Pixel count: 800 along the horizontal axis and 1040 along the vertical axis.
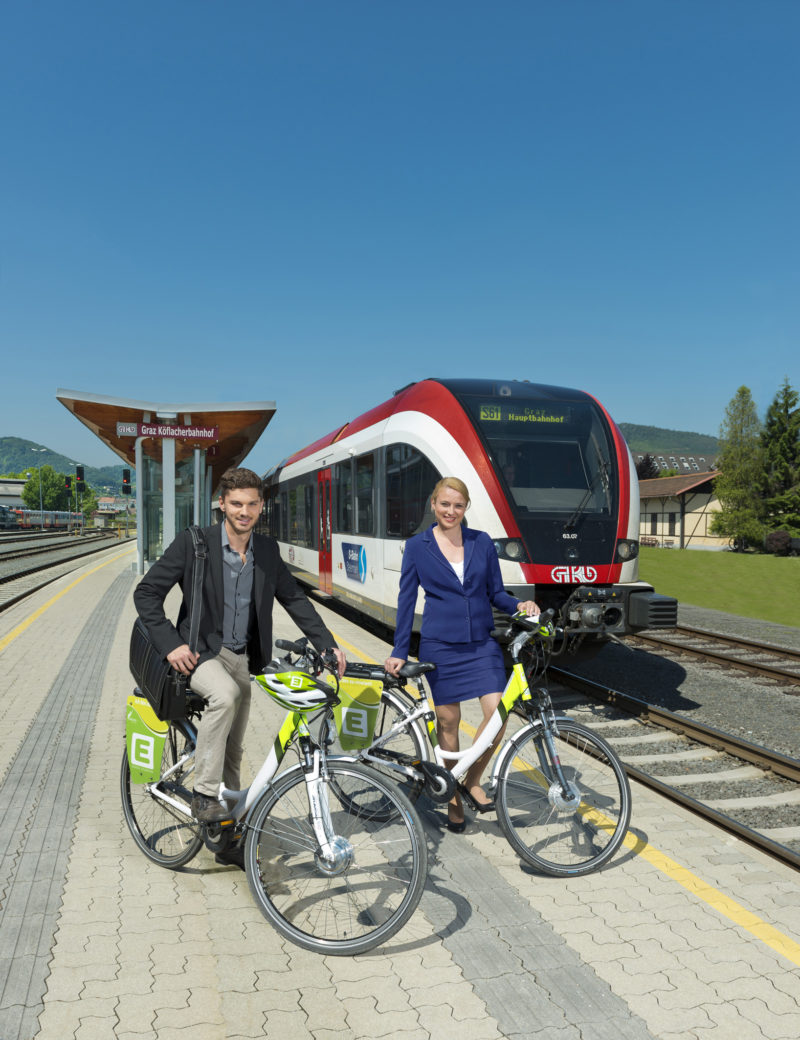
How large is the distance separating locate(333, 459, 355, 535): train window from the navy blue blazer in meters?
7.33

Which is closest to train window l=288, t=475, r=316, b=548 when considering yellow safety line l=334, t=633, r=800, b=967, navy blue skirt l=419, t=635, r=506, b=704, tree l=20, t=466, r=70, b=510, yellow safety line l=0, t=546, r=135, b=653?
yellow safety line l=0, t=546, r=135, b=653

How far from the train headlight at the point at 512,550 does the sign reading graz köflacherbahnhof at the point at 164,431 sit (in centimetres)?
1551

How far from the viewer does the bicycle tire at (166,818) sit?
148 inches

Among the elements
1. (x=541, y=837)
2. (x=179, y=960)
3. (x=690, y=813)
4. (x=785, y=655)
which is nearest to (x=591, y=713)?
(x=690, y=813)

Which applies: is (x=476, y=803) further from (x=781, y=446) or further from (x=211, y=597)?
Answer: (x=781, y=446)

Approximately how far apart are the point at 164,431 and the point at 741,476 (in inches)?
1514

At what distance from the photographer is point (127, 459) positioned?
31.0m

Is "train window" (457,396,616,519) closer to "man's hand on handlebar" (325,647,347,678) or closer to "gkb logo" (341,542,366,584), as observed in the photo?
"gkb logo" (341,542,366,584)

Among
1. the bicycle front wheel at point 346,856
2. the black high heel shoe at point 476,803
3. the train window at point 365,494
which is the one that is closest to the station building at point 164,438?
the train window at point 365,494

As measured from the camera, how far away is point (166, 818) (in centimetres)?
402

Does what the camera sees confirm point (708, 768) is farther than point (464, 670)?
Yes

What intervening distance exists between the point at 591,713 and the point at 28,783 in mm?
4577

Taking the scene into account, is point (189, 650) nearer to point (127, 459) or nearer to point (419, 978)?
Answer: point (419, 978)

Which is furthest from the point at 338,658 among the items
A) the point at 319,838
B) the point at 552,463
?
the point at 552,463
